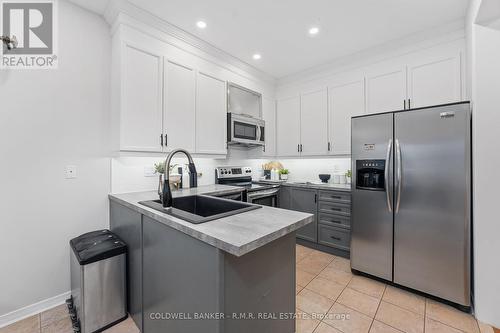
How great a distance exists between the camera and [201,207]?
2.04 metres

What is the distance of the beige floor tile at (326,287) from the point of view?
2078mm

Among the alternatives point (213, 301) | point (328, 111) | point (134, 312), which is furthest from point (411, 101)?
point (134, 312)

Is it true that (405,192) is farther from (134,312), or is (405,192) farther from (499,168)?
(134,312)

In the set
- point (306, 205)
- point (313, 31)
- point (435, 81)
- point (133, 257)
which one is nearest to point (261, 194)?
point (306, 205)

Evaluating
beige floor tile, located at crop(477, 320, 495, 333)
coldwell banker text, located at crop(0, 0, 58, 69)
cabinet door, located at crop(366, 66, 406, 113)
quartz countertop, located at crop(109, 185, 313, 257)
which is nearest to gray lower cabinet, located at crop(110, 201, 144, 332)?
quartz countertop, located at crop(109, 185, 313, 257)

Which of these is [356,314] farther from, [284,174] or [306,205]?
[284,174]

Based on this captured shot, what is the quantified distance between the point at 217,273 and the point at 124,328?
1360 mm

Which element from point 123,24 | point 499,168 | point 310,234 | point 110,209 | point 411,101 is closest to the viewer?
point 499,168

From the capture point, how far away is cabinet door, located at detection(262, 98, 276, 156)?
145 inches

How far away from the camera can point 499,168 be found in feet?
5.37

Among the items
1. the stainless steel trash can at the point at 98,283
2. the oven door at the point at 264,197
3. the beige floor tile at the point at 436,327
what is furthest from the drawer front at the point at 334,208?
the stainless steel trash can at the point at 98,283

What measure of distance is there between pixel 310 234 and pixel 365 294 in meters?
1.12

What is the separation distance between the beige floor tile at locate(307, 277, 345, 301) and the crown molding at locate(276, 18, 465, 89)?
281 cm

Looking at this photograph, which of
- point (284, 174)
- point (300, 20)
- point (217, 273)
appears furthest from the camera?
point (284, 174)
